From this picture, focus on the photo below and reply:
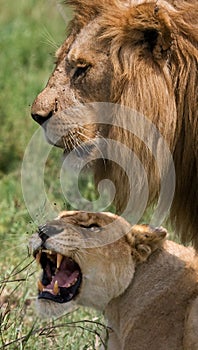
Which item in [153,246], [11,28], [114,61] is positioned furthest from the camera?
[11,28]

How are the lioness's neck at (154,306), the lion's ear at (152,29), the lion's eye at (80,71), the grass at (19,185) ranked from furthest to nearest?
1. the grass at (19,185)
2. the lioness's neck at (154,306)
3. the lion's eye at (80,71)
4. the lion's ear at (152,29)

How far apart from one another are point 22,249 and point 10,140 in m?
1.82

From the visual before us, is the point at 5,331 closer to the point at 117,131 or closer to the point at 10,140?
the point at 117,131

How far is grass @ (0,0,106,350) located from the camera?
12.9ft

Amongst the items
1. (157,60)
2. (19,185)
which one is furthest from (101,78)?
(19,185)

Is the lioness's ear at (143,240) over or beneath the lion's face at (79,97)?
beneath

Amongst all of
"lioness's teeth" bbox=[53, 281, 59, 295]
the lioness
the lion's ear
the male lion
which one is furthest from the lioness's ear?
the lion's ear

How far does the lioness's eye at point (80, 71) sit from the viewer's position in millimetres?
3453

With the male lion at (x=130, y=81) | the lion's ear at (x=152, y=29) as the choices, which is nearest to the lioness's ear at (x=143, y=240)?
the male lion at (x=130, y=81)

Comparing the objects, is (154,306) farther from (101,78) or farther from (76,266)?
(101,78)

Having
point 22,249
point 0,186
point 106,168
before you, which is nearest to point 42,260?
point 106,168

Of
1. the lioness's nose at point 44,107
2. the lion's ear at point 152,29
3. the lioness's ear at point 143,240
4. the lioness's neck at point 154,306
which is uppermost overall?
the lion's ear at point 152,29

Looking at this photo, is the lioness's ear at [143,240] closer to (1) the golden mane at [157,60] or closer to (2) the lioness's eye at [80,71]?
(1) the golden mane at [157,60]

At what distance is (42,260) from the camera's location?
3.57 m
